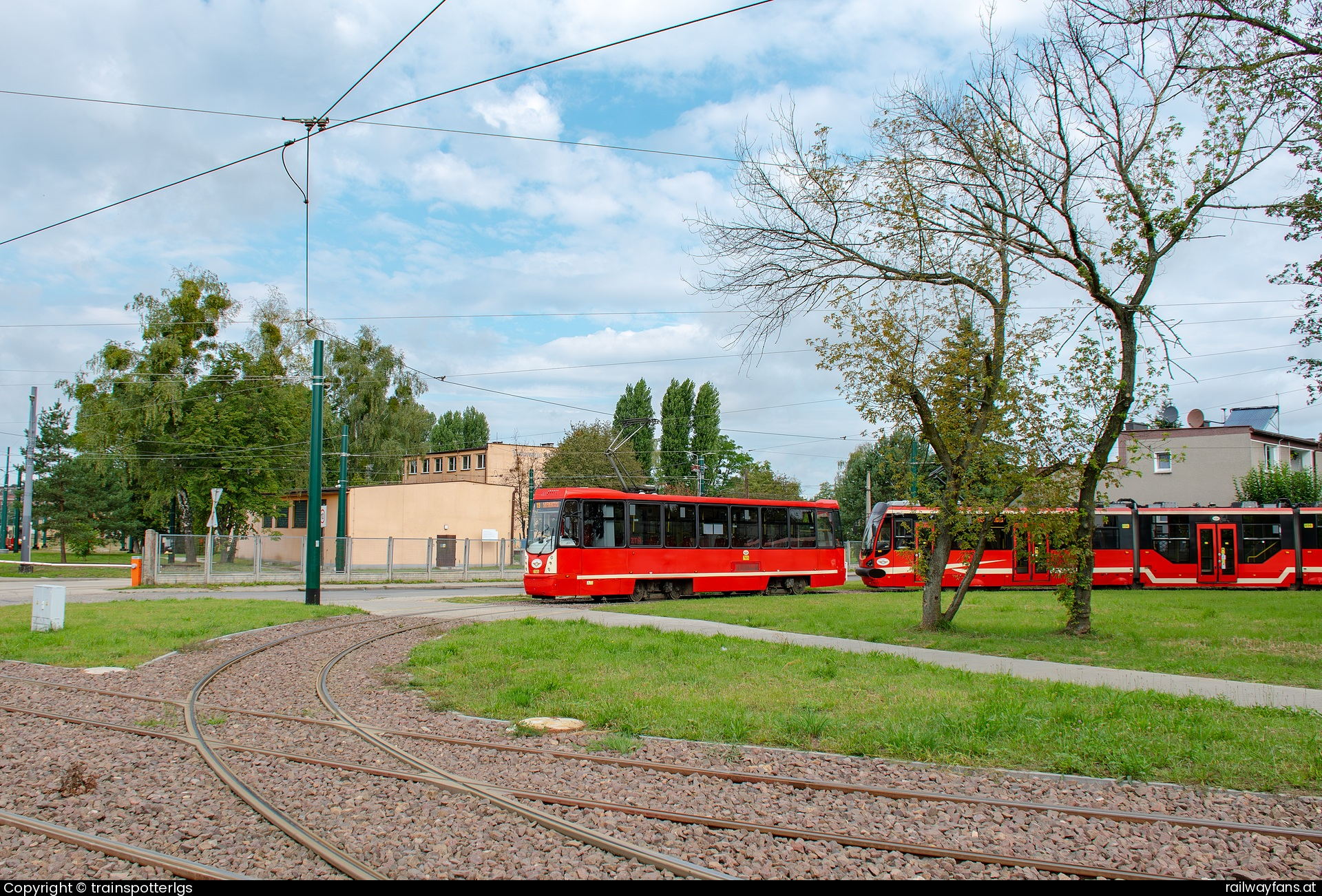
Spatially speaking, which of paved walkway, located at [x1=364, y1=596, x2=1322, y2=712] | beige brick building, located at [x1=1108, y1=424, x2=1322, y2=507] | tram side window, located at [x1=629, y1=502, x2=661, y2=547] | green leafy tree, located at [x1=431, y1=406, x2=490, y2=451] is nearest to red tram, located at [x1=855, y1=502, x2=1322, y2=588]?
tram side window, located at [x1=629, y1=502, x2=661, y2=547]

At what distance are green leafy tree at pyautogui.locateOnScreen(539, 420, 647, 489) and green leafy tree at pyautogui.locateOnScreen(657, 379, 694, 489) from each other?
11871 mm

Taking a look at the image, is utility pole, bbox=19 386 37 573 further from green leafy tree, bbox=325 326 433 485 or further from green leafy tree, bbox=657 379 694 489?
green leafy tree, bbox=657 379 694 489

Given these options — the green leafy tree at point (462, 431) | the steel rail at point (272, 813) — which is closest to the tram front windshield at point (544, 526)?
the steel rail at point (272, 813)

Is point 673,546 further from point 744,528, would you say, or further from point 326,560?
point 326,560

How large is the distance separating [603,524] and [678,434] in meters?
49.0

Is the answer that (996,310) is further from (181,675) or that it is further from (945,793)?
(181,675)

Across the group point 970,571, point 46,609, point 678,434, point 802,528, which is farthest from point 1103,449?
point 678,434

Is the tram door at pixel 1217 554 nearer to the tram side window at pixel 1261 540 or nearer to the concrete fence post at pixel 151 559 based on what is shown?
the tram side window at pixel 1261 540

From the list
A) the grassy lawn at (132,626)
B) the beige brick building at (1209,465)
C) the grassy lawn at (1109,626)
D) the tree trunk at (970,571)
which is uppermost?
the beige brick building at (1209,465)

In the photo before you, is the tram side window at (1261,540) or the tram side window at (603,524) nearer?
the tram side window at (603,524)

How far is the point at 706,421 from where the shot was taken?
241 ft

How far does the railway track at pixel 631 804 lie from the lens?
15.0ft

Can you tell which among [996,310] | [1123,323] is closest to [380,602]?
[996,310]

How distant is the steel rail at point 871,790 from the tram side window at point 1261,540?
3085 cm
